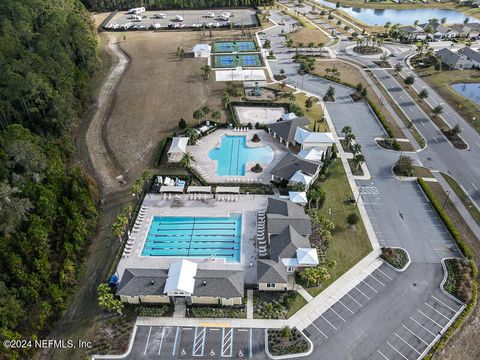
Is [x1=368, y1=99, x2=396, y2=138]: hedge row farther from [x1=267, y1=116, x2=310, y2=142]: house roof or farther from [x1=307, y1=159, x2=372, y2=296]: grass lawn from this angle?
[x1=307, y1=159, x2=372, y2=296]: grass lawn

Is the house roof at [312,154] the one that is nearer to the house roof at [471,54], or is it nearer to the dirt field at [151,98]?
the dirt field at [151,98]

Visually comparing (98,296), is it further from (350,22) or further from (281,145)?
(350,22)

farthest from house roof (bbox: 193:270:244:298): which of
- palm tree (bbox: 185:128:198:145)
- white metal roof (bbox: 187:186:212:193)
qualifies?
palm tree (bbox: 185:128:198:145)

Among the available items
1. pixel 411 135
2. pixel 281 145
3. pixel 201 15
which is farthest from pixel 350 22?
pixel 281 145

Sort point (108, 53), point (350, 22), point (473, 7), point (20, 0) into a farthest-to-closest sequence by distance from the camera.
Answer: point (473, 7)
point (350, 22)
point (108, 53)
point (20, 0)

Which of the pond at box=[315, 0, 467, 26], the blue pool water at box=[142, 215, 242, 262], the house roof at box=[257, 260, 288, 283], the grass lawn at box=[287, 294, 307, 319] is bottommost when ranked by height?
the grass lawn at box=[287, 294, 307, 319]

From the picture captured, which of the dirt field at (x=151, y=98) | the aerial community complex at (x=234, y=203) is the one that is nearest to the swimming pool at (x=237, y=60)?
the aerial community complex at (x=234, y=203)
